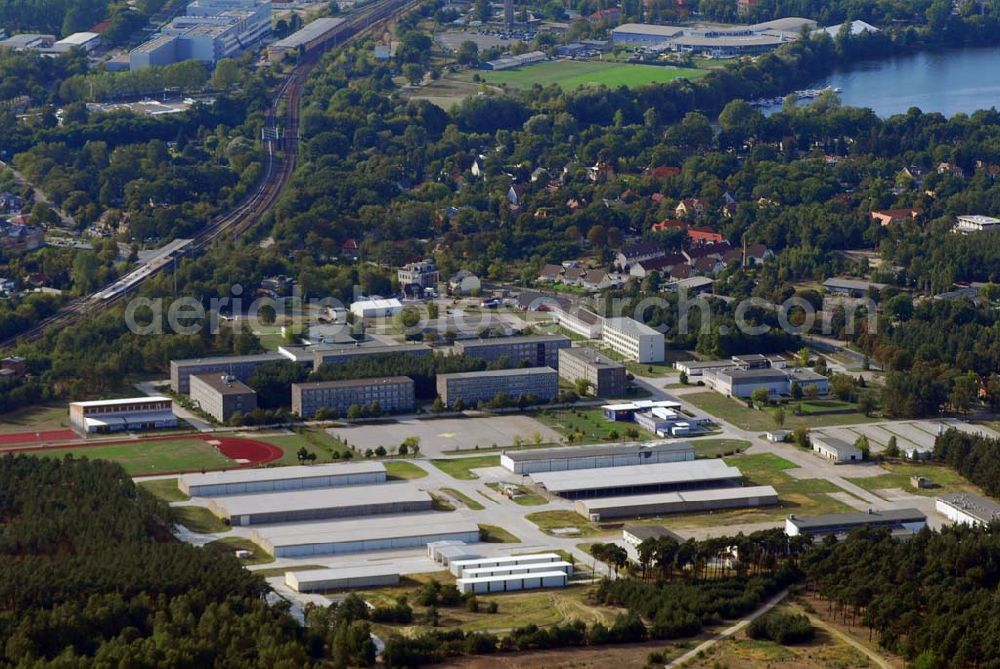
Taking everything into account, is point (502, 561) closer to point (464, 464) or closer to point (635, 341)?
point (464, 464)

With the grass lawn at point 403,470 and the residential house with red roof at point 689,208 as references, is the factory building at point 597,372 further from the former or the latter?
the residential house with red roof at point 689,208

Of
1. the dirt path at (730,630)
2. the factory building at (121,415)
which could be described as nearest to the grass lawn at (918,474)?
the dirt path at (730,630)

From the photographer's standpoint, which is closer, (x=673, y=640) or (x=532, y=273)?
(x=673, y=640)

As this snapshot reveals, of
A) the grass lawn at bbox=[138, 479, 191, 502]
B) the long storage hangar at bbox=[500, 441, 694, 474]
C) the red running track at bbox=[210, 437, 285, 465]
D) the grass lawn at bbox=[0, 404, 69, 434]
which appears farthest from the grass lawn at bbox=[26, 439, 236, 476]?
the long storage hangar at bbox=[500, 441, 694, 474]

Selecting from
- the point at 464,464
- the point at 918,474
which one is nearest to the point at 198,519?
the point at 464,464

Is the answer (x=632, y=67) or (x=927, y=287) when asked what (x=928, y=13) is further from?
(x=927, y=287)

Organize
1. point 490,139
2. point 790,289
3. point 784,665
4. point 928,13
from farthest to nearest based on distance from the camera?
point 928,13
point 490,139
point 790,289
point 784,665

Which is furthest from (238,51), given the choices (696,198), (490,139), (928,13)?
(928,13)

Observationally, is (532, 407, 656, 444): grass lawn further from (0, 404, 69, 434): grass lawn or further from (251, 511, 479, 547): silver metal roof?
(0, 404, 69, 434): grass lawn
